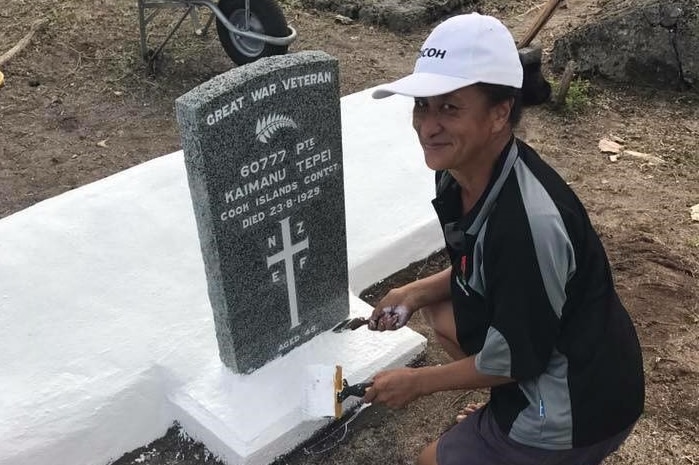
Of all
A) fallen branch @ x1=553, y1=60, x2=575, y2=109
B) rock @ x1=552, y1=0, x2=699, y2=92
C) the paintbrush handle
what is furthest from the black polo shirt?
rock @ x1=552, y1=0, x2=699, y2=92

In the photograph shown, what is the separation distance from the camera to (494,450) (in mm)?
2072

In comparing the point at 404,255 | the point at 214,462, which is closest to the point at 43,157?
the point at 404,255

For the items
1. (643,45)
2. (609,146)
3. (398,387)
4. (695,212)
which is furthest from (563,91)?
(398,387)

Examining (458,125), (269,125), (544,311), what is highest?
(458,125)

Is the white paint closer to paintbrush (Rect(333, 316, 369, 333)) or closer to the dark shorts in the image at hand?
paintbrush (Rect(333, 316, 369, 333))

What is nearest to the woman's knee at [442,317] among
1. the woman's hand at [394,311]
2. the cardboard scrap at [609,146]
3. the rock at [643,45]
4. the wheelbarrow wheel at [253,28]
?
the woman's hand at [394,311]

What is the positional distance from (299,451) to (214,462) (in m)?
0.30

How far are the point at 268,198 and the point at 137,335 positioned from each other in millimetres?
830

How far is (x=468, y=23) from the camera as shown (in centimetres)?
184

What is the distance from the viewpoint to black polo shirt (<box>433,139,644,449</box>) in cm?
177

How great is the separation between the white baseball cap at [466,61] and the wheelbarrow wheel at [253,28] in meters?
3.94

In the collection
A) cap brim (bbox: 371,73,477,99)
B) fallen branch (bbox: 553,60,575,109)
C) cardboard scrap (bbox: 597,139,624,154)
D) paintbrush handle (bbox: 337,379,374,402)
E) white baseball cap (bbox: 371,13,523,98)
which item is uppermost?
white baseball cap (bbox: 371,13,523,98)

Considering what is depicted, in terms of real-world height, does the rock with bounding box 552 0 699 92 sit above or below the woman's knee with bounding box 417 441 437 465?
above

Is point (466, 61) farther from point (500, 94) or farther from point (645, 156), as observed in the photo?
point (645, 156)
